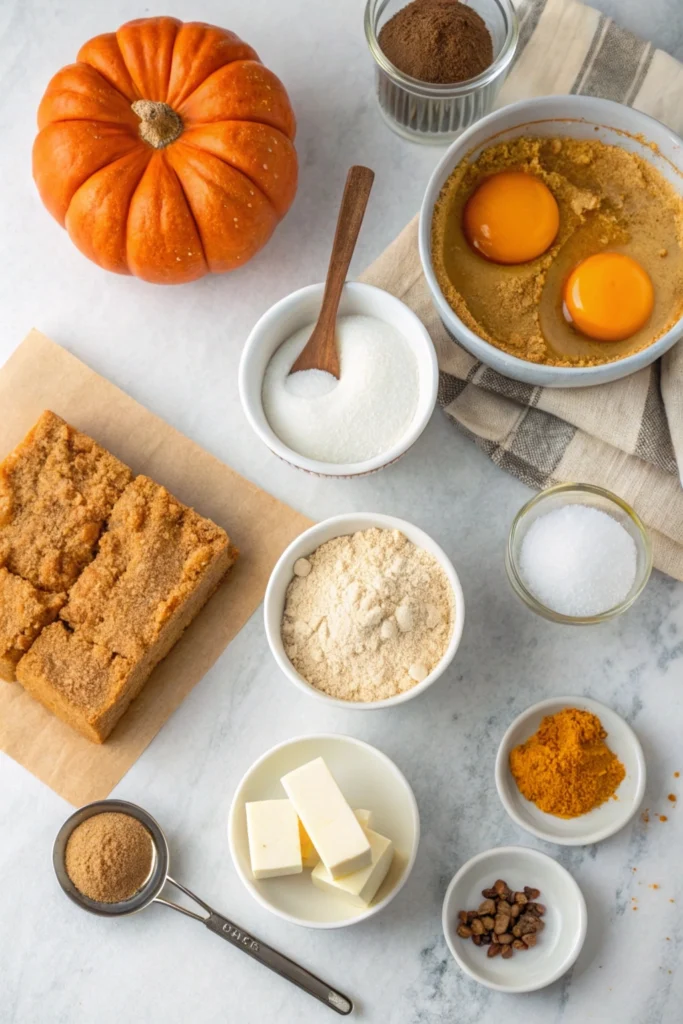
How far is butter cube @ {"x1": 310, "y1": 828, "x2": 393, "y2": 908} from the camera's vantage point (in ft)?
8.39

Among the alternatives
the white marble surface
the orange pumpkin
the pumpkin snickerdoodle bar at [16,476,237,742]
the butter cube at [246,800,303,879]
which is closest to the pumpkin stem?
the orange pumpkin

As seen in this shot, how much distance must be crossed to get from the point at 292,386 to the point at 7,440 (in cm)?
87

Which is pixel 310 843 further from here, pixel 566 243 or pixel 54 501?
pixel 566 243

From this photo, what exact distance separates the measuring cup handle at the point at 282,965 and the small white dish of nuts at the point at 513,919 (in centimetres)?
34

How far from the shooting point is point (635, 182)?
9.09 ft

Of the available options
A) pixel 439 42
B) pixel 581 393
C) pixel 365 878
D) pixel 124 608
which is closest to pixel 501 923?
pixel 365 878

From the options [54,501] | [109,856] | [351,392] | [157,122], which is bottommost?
[109,856]

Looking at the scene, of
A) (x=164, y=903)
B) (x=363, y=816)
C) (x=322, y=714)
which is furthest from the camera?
(x=322, y=714)

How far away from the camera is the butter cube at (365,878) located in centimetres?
256

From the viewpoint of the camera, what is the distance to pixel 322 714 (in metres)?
2.87

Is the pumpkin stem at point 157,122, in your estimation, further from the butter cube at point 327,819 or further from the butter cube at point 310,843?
the butter cube at point 310,843

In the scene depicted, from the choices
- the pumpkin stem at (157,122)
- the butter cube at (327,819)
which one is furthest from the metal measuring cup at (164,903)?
the pumpkin stem at (157,122)

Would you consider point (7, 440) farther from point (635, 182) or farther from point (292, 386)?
point (635, 182)

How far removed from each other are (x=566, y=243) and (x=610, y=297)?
216 millimetres
